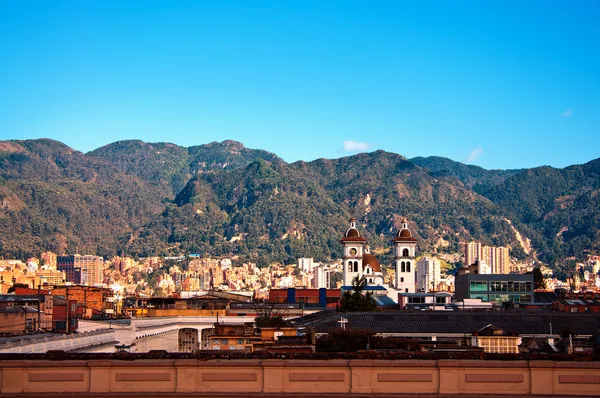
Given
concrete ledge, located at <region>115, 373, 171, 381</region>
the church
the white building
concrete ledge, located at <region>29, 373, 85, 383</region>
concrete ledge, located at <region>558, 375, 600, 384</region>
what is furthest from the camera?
the church

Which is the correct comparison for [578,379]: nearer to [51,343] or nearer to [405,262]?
[51,343]

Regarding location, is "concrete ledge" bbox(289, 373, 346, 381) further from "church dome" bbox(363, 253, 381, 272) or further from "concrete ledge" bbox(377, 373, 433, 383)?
"church dome" bbox(363, 253, 381, 272)

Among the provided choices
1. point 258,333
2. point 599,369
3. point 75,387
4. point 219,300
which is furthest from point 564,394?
point 219,300

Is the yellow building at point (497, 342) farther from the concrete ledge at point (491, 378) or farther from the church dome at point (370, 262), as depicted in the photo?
the church dome at point (370, 262)

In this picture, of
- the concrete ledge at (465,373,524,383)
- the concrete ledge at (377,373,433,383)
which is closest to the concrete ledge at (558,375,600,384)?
the concrete ledge at (465,373,524,383)

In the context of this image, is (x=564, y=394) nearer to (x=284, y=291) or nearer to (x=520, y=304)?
(x=520, y=304)

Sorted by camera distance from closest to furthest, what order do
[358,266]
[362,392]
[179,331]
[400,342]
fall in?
[362,392] → [400,342] → [179,331] → [358,266]

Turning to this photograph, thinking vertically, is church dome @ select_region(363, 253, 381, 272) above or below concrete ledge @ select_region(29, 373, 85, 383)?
above
